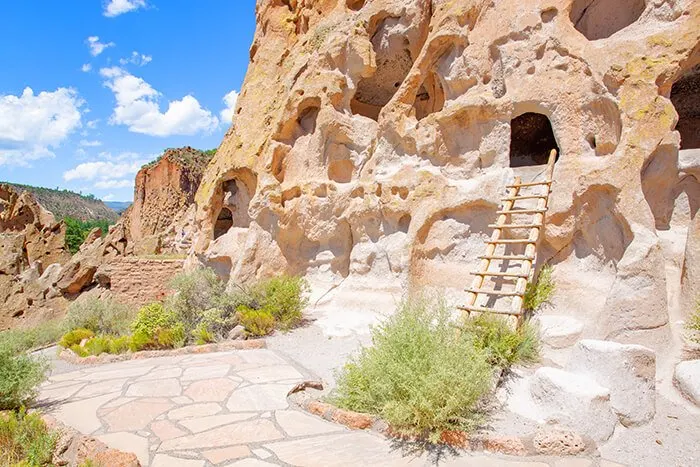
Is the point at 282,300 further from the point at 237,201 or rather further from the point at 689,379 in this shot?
the point at 689,379

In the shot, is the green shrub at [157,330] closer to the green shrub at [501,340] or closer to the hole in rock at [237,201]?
Answer: the hole in rock at [237,201]

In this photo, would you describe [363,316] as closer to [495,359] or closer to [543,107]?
[495,359]

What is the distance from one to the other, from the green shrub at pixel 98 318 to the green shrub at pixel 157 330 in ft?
5.45

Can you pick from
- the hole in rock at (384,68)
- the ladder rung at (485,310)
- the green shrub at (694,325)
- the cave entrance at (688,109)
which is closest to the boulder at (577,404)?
the ladder rung at (485,310)

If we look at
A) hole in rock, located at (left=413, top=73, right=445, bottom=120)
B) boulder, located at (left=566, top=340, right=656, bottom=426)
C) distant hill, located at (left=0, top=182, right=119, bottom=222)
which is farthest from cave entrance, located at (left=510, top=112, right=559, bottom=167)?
distant hill, located at (left=0, top=182, right=119, bottom=222)

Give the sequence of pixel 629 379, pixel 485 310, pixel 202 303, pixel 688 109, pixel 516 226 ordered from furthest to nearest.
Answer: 1. pixel 202 303
2. pixel 688 109
3. pixel 516 226
4. pixel 485 310
5. pixel 629 379

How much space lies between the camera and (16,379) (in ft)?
14.6

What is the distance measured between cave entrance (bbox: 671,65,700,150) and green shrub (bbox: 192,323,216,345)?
9.04 m

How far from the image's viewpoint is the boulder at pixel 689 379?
4.42 m

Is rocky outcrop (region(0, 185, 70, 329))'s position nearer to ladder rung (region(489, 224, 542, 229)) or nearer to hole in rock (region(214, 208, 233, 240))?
hole in rock (region(214, 208, 233, 240))

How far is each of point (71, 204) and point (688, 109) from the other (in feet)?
372

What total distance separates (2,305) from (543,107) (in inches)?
690

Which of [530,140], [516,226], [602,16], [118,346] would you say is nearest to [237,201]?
[118,346]

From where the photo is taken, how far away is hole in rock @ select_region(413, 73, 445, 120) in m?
9.82
